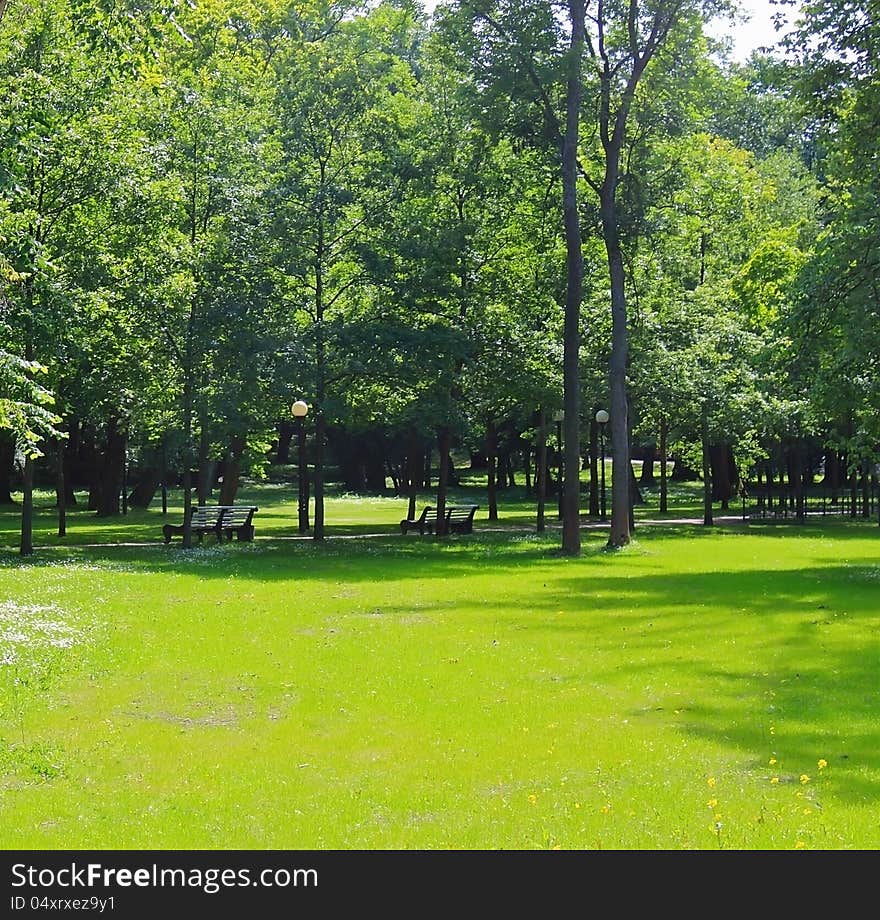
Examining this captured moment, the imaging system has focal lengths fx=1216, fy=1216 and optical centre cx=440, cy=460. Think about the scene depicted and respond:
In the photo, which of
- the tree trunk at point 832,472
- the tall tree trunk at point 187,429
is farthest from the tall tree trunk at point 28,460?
the tree trunk at point 832,472

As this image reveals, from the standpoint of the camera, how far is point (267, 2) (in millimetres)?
46688

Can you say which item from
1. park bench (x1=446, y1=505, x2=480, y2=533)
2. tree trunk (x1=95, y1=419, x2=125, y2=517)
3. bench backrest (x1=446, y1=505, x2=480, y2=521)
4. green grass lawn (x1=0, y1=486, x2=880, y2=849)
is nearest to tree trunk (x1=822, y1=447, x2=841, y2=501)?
bench backrest (x1=446, y1=505, x2=480, y2=521)

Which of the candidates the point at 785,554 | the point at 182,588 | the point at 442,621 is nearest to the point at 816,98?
the point at 785,554

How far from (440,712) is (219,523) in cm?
2171

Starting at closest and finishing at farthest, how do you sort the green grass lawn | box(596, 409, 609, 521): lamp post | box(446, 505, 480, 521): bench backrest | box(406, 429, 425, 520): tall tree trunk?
the green grass lawn < box(596, 409, 609, 521): lamp post < box(446, 505, 480, 521): bench backrest < box(406, 429, 425, 520): tall tree trunk

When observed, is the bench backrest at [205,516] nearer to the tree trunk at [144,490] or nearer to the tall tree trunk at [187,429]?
the tall tree trunk at [187,429]

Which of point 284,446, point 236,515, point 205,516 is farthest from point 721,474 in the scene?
point 205,516

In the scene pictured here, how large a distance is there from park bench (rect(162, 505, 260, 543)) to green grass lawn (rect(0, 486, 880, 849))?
8.75 meters

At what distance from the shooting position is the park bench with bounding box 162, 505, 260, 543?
30422 mm

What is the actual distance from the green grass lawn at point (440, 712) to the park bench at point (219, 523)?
28.7 ft

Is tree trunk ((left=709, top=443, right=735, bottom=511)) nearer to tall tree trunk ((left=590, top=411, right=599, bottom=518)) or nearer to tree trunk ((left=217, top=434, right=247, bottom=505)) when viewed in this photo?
tall tree trunk ((left=590, top=411, right=599, bottom=518))

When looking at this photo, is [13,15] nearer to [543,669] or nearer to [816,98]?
[816,98]

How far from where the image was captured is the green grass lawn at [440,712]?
6867mm

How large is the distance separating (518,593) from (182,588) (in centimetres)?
548
